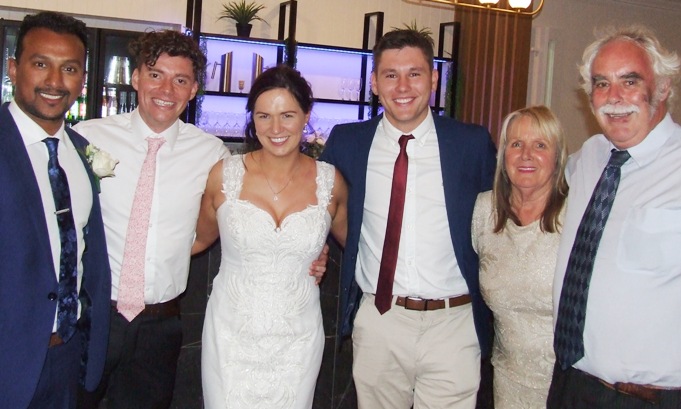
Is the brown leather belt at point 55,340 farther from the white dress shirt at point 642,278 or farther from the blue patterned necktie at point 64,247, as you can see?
the white dress shirt at point 642,278

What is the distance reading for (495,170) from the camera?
118 inches

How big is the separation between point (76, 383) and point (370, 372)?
1.11 meters

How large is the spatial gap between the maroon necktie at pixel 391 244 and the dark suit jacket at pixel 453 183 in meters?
0.14

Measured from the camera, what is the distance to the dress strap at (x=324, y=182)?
2.90 metres

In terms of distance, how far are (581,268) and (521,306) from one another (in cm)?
36

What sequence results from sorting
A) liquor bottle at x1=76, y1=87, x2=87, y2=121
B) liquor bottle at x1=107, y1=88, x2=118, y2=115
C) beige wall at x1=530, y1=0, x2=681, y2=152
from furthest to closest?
beige wall at x1=530, y1=0, x2=681, y2=152
liquor bottle at x1=107, y1=88, x2=118, y2=115
liquor bottle at x1=76, y1=87, x2=87, y2=121

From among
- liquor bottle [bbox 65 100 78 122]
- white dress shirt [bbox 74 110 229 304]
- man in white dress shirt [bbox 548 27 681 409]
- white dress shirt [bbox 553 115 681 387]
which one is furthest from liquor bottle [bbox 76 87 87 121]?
white dress shirt [bbox 553 115 681 387]

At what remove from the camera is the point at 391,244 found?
9.39ft

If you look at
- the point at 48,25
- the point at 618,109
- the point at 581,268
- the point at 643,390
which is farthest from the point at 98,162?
the point at 643,390

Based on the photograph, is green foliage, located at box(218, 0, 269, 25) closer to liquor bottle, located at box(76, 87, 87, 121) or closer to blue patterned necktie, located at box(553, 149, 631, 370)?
liquor bottle, located at box(76, 87, 87, 121)

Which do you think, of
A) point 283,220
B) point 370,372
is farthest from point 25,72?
point 370,372

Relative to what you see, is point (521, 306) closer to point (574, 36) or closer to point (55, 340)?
point (55, 340)

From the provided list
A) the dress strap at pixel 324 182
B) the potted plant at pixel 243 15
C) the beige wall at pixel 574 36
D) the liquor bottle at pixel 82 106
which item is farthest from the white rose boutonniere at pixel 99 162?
the beige wall at pixel 574 36

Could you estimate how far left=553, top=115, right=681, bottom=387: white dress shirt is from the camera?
2.26m
